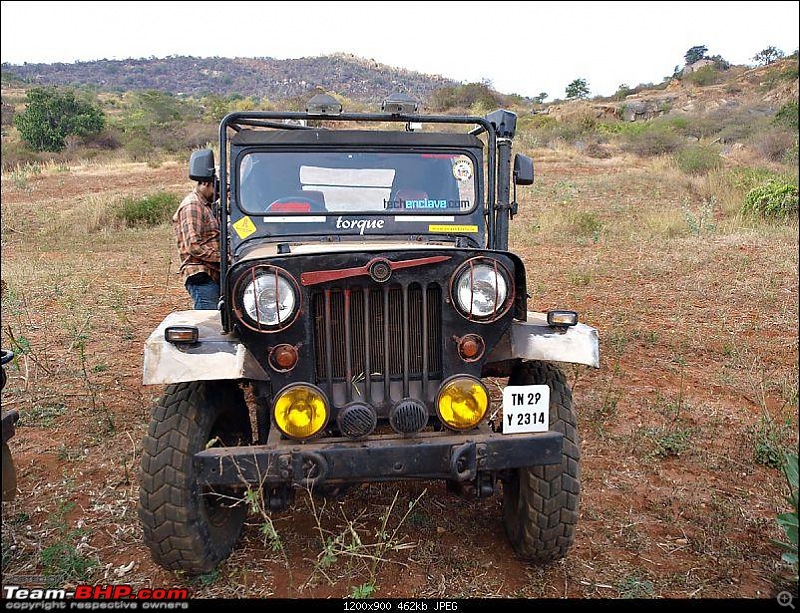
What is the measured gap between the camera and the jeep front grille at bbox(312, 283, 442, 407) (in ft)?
9.29

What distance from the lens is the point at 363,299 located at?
284cm

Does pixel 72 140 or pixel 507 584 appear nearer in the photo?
pixel 507 584

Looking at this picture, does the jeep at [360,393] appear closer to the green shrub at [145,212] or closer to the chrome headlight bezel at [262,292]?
the chrome headlight bezel at [262,292]

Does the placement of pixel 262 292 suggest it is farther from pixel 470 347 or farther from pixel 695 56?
pixel 695 56

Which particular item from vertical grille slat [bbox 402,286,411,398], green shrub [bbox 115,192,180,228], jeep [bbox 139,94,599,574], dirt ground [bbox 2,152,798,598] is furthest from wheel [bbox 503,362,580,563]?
green shrub [bbox 115,192,180,228]

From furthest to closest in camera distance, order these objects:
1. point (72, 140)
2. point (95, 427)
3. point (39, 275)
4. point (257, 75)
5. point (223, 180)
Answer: point (257, 75) < point (72, 140) < point (39, 275) < point (95, 427) < point (223, 180)

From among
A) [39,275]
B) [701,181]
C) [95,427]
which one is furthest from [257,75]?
[95,427]

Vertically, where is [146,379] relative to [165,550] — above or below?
above

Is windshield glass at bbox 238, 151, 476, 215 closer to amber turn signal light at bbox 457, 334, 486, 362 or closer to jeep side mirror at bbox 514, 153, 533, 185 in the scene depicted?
jeep side mirror at bbox 514, 153, 533, 185

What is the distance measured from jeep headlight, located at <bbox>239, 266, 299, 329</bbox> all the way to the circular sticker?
1.65 metres

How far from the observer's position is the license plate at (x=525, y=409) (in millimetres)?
2799

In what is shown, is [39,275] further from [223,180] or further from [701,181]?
[701,181]
